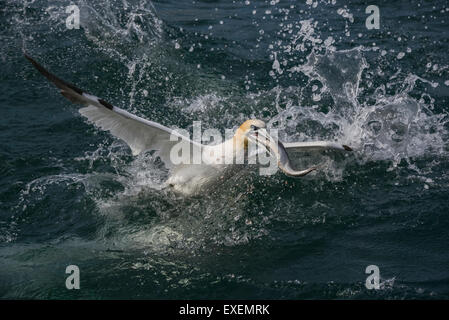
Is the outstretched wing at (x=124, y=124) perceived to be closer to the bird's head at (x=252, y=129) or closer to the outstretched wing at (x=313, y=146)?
the bird's head at (x=252, y=129)

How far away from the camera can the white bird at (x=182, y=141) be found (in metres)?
8.00

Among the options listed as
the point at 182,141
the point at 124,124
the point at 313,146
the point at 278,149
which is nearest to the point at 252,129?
the point at 278,149

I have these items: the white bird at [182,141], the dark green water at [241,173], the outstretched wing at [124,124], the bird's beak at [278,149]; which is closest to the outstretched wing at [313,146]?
the white bird at [182,141]

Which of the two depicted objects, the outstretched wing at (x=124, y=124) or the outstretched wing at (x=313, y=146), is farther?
the outstretched wing at (x=313, y=146)

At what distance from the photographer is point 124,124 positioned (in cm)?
854

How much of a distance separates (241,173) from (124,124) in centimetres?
184

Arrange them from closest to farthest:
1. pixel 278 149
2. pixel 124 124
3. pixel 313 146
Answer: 1. pixel 278 149
2. pixel 124 124
3. pixel 313 146

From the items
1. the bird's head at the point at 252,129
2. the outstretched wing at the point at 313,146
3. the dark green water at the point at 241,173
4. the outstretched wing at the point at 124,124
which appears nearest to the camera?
the dark green water at the point at 241,173

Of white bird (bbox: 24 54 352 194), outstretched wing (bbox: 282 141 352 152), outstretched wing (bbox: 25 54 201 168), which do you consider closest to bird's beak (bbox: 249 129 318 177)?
white bird (bbox: 24 54 352 194)

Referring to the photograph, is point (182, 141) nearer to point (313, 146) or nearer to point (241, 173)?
point (241, 173)

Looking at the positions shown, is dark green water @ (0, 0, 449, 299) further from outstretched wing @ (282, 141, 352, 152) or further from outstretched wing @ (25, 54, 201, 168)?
outstretched wing @ (25, 54, 201, 168)

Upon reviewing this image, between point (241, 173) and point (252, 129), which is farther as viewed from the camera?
point (241, 173)

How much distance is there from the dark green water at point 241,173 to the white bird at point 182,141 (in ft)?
1.27
